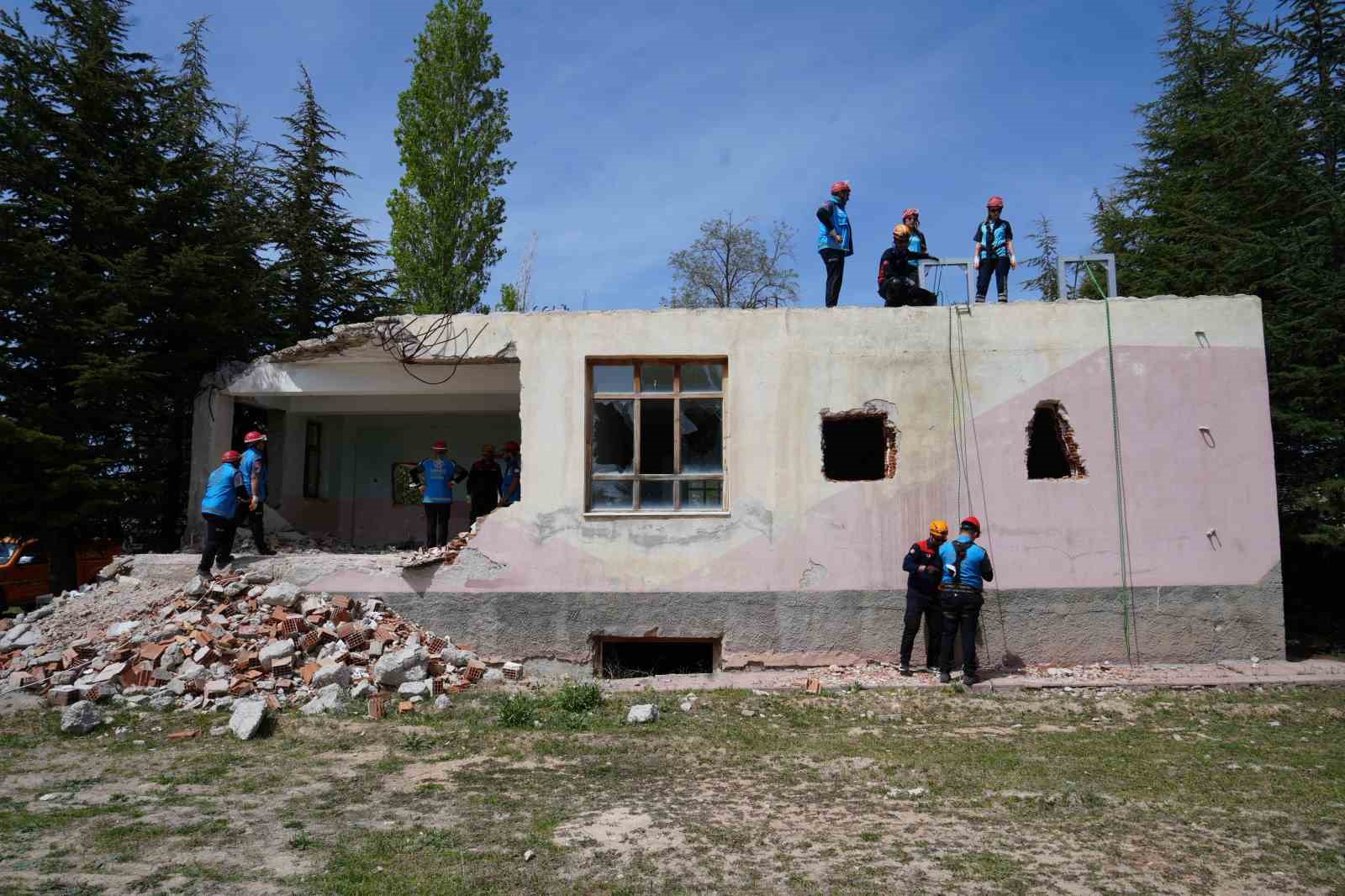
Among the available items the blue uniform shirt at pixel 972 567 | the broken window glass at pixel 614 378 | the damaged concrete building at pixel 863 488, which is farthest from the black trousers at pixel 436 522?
the blue uniform shirt at pixel 972 567

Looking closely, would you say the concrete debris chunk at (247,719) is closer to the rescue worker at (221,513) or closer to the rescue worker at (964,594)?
the rescue worker at (221,513)

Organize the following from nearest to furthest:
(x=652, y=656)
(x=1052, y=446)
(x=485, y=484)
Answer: (x=652, y=656), (x=1052, y=446), (x=485, y=484)

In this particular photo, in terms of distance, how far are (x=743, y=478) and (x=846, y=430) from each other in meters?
3.49

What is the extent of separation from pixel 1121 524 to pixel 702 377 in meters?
5.20

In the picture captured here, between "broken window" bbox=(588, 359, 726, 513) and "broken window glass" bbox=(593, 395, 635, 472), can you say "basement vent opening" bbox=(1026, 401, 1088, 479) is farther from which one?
"broken window glass" bbox=(593, 395, 635, 472)

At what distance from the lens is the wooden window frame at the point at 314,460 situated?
1530cm

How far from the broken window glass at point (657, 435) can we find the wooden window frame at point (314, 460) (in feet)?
24.1

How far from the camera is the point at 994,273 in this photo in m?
11.5

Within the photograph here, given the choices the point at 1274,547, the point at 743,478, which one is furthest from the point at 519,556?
the point at 1274,547

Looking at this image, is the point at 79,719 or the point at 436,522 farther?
the point at 436,522

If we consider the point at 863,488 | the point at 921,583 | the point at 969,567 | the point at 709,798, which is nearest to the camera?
the point at 709,798

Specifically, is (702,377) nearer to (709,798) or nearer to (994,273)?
(994,273)

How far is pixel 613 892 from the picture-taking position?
469 centimetres

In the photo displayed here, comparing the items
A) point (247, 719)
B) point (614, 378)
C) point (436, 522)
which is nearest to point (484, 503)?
point (436, 522)
